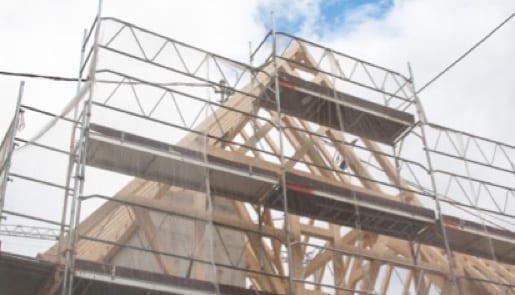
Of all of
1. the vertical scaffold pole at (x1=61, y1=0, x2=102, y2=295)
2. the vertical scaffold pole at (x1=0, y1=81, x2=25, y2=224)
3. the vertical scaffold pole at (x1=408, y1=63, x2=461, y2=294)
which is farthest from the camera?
the vertical scaffold pole at (x1=408, y1=63, x2=461, y2=294)

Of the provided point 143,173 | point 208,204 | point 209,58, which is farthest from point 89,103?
point 209,58

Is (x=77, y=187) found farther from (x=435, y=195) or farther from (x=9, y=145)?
(x=435, y=195)

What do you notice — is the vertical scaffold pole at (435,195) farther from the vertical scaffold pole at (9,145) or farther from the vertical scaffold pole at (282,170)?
the vertical scaffold pole at (9,145)

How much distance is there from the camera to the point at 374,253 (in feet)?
44.2

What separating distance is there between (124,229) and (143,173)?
2.92ft

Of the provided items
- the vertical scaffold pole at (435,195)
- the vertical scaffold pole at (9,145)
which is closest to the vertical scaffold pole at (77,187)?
the vertical scaffold pole at (9,145)

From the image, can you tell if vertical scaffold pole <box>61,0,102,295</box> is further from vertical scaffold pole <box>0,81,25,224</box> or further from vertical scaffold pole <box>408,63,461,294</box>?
vertical scaffold pole <box>408,63,461,294</box>

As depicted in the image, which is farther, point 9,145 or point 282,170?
point 282,170

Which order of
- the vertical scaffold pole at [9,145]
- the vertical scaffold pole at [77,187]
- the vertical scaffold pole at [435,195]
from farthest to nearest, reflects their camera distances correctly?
the vertical scaffold pole at [435,195], the vertical scaffold pole at [9,145], the vertical scaffold pole at [77,187]

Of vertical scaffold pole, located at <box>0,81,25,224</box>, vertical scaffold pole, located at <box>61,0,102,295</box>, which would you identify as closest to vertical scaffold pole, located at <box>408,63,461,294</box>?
vertical scaffold pole, located at <box>61,0,102,295</box>

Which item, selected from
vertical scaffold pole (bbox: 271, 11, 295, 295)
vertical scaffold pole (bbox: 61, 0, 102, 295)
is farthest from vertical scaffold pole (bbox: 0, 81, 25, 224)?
vertical scaffold pole (bbox: 271, 11, 295, 295)

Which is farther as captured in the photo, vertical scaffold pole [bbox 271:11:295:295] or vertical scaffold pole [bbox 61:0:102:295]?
vertical scaffold pole [bbox 271:11:295:295]

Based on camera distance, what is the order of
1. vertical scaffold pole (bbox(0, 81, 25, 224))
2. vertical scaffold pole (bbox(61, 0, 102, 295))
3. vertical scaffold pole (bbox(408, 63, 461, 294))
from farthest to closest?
vertical scaffold pole (bbox(408, 63, 461, 294))
vertical scaffold pole (bbox(0, 81, 25, 224))
vertical scaffold pole (bbox(61, 0, 102, 295))

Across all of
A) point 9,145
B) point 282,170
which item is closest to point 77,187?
point 9,145
